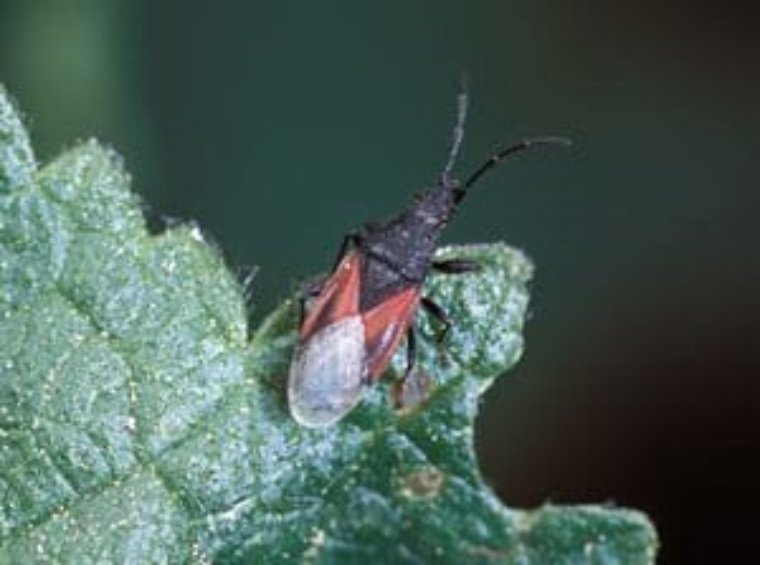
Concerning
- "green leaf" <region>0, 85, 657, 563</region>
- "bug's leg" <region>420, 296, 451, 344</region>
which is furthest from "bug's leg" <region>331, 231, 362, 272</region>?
"green leaf" <region>0, 85, 657, 563</region>

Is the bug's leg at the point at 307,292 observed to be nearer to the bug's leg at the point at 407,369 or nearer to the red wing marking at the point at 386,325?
the red wing marking at the point at 386,325

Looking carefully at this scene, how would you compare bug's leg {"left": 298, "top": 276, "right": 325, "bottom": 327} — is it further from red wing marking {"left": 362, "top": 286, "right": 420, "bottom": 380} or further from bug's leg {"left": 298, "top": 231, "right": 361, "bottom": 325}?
red wing marking {"left": 362, "top": 286, "right": 420, "bottom": 380}

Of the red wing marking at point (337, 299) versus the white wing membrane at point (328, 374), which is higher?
the red wing marking at point (337, 299)

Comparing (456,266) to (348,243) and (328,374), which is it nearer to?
(328,374)

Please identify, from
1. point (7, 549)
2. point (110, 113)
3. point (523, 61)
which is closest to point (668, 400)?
point (523, 61)

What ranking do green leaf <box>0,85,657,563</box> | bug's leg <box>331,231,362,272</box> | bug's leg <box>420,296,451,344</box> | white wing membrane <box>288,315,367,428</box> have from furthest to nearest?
bug's leg <box>331,231,362,272</box>, bug's leg <box>420,296,451,344</box>, white wing membrane <box>288,315,367,428</box>, green leaf <box>0,85,657,563</box>

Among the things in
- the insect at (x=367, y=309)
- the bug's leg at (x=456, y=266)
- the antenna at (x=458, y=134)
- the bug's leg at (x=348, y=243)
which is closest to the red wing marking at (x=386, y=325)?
the insect at (x=367, y=309)
